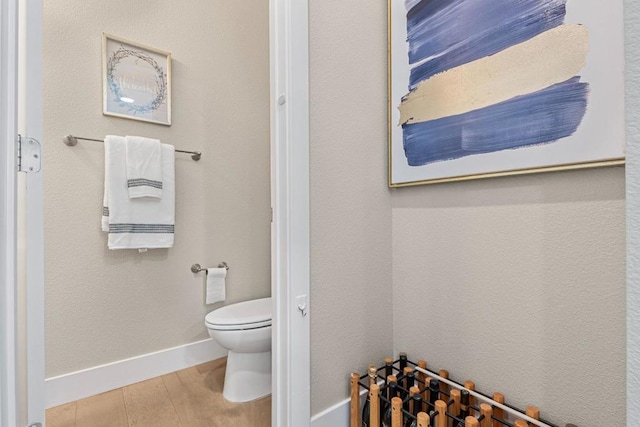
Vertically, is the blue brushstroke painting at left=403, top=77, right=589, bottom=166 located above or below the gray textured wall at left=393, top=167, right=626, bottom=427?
above

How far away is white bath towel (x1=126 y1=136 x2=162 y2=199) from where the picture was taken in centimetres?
162

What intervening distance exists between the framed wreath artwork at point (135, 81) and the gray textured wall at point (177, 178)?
43 mm

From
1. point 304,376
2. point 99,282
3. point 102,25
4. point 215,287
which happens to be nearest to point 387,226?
point 304,376

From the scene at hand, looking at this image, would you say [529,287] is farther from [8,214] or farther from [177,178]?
[177,178]

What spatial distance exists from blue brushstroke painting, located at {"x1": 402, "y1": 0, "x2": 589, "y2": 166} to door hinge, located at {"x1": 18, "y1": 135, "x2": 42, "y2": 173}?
48.0 inches

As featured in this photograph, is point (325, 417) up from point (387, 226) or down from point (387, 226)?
down

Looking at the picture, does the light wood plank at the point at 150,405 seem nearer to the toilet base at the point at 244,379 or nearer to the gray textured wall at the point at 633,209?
the toilet base at the point at 244,379

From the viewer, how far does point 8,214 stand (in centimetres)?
69

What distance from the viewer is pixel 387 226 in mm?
1369

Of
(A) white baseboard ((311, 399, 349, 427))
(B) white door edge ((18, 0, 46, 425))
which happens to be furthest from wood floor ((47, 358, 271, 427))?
(B) white door edge ((18, 0, 46, 425))

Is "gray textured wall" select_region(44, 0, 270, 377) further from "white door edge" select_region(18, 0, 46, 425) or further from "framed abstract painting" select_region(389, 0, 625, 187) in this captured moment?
"framed abstract painting" select_region(389, 0, 625, 187)

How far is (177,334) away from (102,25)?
182 cm

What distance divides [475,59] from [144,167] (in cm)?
167

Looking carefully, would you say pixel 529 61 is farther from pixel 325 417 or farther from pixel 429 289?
pixel 325 417
